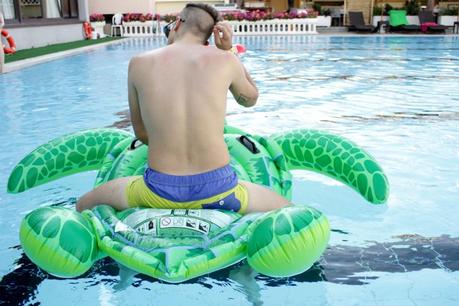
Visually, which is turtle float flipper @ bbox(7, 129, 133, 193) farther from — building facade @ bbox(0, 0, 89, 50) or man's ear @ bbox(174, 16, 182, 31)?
building facade @ bbox(0, 0, 89, 50)

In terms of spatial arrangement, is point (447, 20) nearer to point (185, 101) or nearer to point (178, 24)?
point (178, 24)

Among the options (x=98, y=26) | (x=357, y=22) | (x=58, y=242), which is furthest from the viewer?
(x=357, y=22)

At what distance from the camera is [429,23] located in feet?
77.7

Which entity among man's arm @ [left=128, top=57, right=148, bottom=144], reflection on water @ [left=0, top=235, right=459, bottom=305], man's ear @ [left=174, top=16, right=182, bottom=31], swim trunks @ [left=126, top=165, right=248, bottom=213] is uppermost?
man's ear @ [left=174, top=16, right=182, bottom=31]

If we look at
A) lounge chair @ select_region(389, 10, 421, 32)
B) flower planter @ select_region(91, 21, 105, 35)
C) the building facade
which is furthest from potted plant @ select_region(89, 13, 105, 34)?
lounge chair @ select_region(389, 10, 421, 32)

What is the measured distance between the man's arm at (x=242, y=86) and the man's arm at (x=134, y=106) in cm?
49

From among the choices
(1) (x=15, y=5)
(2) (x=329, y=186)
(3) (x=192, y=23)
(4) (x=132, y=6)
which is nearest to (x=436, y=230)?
(2) (x=329, y=186)

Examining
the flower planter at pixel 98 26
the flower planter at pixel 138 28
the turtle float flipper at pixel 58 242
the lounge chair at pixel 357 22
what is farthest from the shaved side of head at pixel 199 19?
the lounge chair at pixel 357 22

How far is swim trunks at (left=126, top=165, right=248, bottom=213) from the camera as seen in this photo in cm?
269

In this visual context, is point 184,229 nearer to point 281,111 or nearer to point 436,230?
point 436,230

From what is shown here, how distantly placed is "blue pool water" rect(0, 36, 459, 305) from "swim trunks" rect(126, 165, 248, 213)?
0.52m

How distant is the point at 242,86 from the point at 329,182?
2.31 m

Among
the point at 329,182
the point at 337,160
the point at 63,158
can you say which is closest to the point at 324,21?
the point at 329,182

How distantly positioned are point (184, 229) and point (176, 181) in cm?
23
